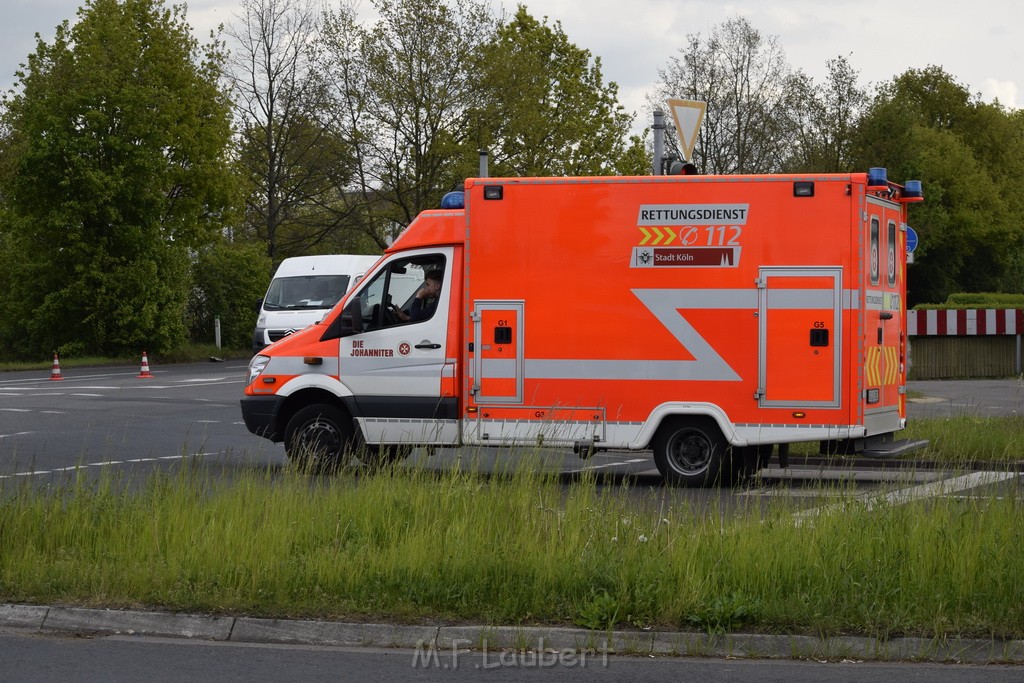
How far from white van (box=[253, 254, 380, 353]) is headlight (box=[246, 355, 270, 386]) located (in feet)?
51.9

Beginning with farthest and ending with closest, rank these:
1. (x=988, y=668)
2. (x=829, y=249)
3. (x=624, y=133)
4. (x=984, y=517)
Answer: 1. (x=624, y=133)
2. (x=829, y=249)
3. (x=984, y=517)
4. (x=988, y=668)

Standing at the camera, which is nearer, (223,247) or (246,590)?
(246,590)

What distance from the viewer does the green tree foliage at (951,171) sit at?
A: 62.1m

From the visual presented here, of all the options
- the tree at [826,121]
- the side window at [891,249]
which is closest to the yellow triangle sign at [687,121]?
the side window at [891,249]

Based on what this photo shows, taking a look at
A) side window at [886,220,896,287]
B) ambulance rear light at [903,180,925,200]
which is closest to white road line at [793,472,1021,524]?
side window at [886,220,896,287]

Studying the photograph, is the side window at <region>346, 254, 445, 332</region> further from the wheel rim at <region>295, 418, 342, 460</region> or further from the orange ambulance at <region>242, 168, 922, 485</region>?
the wheel rim at <region>295, 418, 342, 460</region>

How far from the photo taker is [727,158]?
5334cm

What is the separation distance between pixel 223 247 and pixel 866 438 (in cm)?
3811

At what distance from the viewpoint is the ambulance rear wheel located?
39.1 feet

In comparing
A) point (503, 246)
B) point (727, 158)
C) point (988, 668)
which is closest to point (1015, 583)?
point (988, 668)

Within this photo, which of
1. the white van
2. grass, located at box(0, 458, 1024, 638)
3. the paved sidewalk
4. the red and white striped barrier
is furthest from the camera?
the white van

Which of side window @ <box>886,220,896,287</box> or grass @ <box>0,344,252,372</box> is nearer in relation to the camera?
side window @ <box>886,220,896,287</box>

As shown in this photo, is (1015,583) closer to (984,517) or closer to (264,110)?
(984,517)

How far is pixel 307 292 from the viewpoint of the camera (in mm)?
29844
